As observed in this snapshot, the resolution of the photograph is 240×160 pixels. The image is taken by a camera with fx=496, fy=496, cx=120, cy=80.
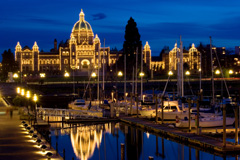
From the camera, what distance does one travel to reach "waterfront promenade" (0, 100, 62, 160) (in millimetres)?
25359

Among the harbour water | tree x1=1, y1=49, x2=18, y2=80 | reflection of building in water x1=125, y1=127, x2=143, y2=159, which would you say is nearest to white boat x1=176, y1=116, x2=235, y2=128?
the harbour water

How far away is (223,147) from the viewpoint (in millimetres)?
29078

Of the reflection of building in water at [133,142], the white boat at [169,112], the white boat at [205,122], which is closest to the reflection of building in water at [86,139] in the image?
the reflection of building in water at [133,142]

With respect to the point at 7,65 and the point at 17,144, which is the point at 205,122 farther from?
the point at 7,65

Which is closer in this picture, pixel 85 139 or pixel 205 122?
pixel 85 139

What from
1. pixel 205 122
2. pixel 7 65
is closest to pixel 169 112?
pixel 205 122

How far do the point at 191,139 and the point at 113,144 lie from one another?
662 centimetres

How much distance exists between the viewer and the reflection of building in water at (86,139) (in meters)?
32.9

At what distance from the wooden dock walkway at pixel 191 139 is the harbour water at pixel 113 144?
0.33m

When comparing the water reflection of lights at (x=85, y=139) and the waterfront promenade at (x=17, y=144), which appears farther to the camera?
the water reflection of lights at (x=85, y=139)

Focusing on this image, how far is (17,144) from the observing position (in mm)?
28828

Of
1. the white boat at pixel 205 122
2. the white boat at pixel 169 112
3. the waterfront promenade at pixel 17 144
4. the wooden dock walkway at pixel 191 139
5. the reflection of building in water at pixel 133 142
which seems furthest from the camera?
the white boat at pixel 169 112

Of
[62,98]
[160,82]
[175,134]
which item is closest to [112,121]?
[175,134]

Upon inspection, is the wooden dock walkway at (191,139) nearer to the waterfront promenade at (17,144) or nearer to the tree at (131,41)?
the waterfront promenade at (17,144)
